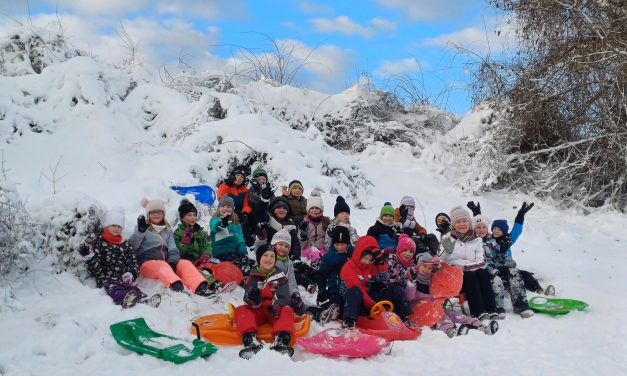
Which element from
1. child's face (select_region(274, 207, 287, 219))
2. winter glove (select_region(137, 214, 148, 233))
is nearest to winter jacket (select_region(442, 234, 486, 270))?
child's face (select_region(274, 207, 287, 219))

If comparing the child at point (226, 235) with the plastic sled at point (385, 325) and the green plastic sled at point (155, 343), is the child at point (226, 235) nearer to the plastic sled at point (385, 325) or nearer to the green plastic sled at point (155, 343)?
the plastic sled at point (385, 325)

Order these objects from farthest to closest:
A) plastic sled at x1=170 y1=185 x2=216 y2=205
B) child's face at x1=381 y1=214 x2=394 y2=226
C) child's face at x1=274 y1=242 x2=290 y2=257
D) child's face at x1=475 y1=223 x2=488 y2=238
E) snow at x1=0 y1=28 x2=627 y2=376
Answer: plastic sled at x1=170 y1=185 x2=216 y2=205 → child's face at x1=381 y1=214 x2=394 y2=226 → child's face at x1=475 y1=223 x2=488 y2=238 → child's face at x1=274 y1=242 x2=290 y2=257 → snow at x1=0 y1=28 x2=627 y2=376

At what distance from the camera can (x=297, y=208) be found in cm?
780

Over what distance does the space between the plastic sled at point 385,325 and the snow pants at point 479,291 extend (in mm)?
930

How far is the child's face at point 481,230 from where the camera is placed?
6.64 meters

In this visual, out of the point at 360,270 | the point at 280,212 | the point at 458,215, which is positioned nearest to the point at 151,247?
the point at 280,212

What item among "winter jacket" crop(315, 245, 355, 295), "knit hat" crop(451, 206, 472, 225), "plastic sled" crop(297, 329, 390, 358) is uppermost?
"knit hat" crop(451, 206, 472, 225)

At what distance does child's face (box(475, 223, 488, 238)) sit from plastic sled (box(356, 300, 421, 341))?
2020 mm

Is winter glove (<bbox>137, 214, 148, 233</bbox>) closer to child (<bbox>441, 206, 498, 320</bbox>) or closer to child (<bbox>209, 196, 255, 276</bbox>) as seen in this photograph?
child (<bbox>209, 196, 255, 276</bbox>)

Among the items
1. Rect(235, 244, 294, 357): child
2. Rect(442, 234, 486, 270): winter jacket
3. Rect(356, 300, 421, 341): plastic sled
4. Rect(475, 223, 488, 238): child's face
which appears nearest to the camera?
Rect(235, 244, 294, 357): child

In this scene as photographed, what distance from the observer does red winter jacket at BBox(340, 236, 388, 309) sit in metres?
5.37

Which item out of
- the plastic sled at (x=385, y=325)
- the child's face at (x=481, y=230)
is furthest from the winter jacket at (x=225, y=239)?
the child's face at (x=481, y=230)

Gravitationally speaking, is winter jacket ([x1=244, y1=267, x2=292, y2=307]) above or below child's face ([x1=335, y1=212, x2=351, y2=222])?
below

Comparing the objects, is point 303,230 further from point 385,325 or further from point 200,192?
point 385,325
